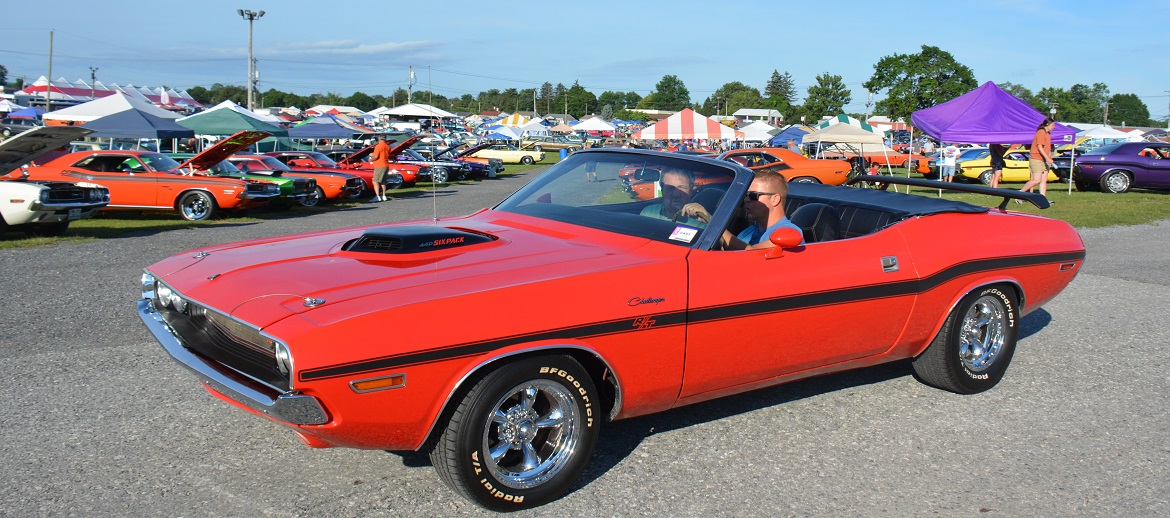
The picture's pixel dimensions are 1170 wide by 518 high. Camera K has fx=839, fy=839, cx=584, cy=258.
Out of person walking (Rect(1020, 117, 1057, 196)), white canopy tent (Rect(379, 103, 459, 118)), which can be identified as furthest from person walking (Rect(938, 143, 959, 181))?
white canopy tent (Rect(379, 103, 459, 118))

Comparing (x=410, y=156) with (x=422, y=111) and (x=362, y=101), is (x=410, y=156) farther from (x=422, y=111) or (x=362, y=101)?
(x=362, y=101)

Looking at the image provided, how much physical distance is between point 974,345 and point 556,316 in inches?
117

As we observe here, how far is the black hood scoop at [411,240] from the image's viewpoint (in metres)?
3.70

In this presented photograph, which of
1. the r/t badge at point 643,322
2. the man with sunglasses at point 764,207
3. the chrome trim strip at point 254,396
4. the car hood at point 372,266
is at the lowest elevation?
the chrome trim strip at point 254,396

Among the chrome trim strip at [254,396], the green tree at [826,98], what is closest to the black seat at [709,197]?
the chrome trim strip at [254,396]

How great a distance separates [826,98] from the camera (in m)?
95.2

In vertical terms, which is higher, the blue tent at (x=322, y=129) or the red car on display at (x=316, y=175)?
the blue tent at (x=322, y=129)

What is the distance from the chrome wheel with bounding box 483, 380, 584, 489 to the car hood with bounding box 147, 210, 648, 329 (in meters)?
0.46

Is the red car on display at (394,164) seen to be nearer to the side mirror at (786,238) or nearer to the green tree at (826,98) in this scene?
the side mirror at (786,238)

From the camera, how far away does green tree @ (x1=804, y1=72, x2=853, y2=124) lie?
309ft

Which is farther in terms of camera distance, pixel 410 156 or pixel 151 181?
pixel 410 156

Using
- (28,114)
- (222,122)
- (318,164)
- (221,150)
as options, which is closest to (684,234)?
(221,150)

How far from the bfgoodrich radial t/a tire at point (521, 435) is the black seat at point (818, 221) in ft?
7.13

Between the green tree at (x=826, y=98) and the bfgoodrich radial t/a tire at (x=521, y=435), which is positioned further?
the green tree at (x=826, y=98)
